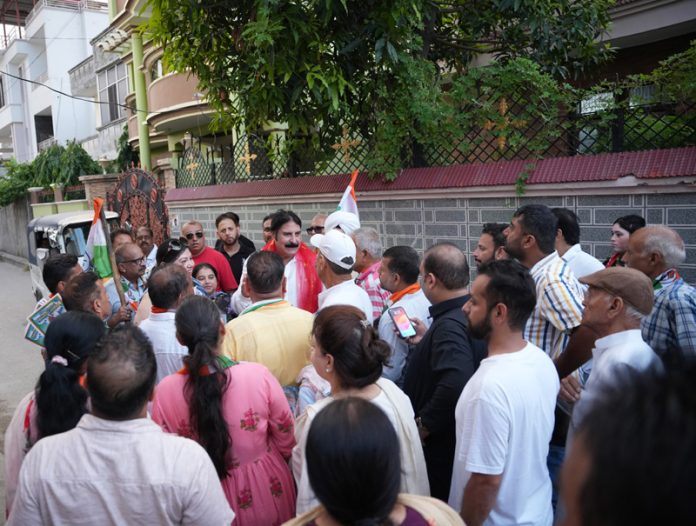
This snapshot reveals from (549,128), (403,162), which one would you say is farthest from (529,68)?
(403,162)

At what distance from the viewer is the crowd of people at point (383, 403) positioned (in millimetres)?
853

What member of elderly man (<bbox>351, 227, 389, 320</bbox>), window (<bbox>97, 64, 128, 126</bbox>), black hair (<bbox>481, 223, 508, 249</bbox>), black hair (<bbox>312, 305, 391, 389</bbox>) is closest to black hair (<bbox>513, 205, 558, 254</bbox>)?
black hair (<bbox>481, 223, 508, 249</bbox>)

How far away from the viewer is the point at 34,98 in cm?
3081

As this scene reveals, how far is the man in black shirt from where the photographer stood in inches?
98.7

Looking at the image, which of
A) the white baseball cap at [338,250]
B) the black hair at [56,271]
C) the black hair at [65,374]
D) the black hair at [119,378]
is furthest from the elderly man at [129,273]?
the black hair at [119,378]

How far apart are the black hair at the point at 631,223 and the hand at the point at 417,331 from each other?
2.40 m

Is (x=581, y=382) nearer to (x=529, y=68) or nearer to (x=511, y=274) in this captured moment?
(x=511, y=274)

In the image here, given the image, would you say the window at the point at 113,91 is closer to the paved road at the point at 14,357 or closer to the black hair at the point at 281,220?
the paved road at the point at 14,357

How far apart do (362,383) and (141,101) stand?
18926 mm

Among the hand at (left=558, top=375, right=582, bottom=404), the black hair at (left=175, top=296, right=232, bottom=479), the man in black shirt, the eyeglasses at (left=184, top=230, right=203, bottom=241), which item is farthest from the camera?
the eyeglasses at (left=184, top=230, right=203, bottom=241)

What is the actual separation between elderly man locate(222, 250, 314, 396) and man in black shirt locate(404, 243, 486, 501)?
0.59 metres

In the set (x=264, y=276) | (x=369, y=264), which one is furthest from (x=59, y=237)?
(x=264, y=276)

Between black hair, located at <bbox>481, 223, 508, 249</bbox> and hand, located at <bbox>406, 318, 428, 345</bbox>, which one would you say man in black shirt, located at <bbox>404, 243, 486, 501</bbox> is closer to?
hand, located at <bbox>406, 318, 428, 345</bbox>

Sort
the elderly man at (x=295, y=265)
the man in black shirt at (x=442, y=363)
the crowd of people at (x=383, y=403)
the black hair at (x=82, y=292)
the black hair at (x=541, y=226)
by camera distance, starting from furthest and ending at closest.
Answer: the elderly man at (x=295, y=265) → the black hair at (x=82, y=292) → the black hair at (x=541, y=226) → the man in black shirt at (x=442, y=363) → the crowd of people at (x=383, y=403)
